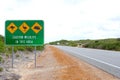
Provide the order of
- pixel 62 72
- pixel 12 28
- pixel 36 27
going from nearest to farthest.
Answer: pixel 62 72
pixel 12 28
pixel 36 27

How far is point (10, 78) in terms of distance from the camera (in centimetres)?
1830

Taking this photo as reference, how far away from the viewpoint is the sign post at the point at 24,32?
24422 mm

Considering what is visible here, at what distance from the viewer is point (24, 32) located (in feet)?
80.9

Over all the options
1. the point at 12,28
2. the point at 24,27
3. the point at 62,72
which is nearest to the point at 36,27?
the point at 24,27

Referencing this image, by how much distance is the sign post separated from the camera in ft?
80.1

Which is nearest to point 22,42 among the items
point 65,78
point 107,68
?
point 107,68

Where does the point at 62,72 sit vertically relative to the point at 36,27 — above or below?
below

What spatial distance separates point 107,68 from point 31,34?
546cm

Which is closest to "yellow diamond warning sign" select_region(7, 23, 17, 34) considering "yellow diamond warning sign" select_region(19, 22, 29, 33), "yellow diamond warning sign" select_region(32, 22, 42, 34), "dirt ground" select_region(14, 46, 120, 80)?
"yellow diamond warning sign" select_region(19, 22, 29, 33)

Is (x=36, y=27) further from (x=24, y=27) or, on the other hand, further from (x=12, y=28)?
(x=12, y=28)

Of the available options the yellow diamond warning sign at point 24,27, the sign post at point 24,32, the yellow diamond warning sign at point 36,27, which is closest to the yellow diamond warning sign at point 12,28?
the sign post at point 24,32

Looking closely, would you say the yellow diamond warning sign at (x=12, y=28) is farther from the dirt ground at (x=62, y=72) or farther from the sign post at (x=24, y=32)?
the dirt ground at (x=62, y=72)

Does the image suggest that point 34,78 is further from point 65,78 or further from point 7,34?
point 7,34

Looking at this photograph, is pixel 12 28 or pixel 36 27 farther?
pixel 36 27
